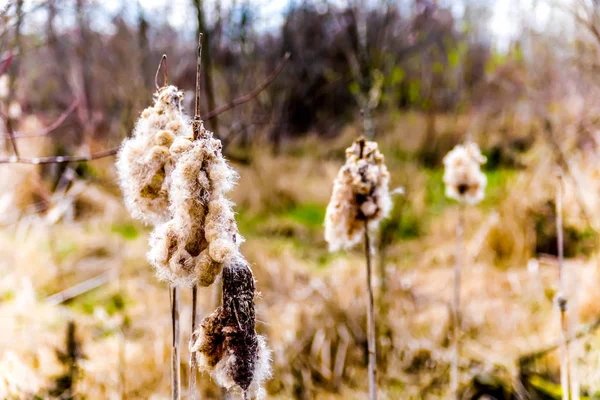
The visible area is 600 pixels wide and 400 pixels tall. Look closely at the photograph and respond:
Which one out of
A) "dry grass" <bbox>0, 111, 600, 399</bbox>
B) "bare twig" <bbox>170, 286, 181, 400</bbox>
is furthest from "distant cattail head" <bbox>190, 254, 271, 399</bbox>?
"dry grass" <bbox>0, 111, 600, 399</bbox>

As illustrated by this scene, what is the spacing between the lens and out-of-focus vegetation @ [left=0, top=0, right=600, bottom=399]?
2670mm

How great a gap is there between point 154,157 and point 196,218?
22 centimetres

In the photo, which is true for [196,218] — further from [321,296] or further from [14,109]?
[14,109]

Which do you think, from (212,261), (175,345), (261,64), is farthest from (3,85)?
(261,64)

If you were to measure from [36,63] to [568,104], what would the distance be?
999 cm

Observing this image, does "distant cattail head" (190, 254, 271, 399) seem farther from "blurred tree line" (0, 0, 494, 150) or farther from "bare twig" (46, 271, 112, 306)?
"bare twig" (46, 271, 112, 306)

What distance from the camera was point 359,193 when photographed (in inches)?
56.4

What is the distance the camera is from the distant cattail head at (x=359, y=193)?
4.67 ft

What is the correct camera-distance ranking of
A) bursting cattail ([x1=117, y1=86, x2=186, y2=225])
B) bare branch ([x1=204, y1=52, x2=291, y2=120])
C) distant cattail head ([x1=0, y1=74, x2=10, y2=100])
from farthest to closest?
1. distant cattail head ([x1=0, y1=74, x2=10, y2=100])
2. bare branch ([x1=204, y1=52, x2=291, y2=120])
3. bursting cattail ([x1=117, y1=86, x2=186, y2=225])

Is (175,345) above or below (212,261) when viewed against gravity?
below

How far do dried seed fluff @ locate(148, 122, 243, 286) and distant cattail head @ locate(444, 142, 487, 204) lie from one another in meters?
1.40

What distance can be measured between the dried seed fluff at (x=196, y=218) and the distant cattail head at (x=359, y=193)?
0.54 meters

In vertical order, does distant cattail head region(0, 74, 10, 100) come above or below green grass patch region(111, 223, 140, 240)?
above

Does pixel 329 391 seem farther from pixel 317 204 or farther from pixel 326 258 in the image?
pixel 317 204
